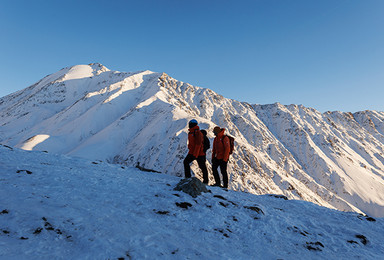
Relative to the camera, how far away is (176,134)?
7625 cm

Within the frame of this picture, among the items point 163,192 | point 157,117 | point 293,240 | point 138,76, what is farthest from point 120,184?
point 138,76

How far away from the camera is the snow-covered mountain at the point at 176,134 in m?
78.8

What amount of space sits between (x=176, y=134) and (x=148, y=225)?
7150 centimetres

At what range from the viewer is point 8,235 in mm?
3621

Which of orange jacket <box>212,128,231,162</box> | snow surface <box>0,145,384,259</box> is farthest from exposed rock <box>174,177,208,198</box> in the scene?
orange jacket <box>212,128,231,162</box>

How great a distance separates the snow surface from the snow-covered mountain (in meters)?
56.9

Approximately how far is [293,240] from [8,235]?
615 centimetres

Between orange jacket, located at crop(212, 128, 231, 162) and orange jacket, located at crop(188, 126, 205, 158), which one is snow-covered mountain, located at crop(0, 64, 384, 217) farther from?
orange jacket, located at crop(188, 126, 205, 158)

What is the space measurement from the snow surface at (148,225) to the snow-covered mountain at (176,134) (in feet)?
187

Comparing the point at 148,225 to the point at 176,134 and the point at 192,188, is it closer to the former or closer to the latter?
the point at 192,188

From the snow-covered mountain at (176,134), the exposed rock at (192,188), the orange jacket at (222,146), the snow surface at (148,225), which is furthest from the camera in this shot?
the snow-covered mountain at (176,134)

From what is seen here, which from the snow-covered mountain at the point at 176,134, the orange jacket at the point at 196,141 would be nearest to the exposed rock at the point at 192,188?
the orange jacket at the point at 196,141

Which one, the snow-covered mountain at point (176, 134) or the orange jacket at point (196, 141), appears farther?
the snow-covered mountain at point (176, 134)

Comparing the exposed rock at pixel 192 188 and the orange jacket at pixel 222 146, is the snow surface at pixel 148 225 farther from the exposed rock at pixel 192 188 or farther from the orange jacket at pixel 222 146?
the orange jacket at pixel 222 146
